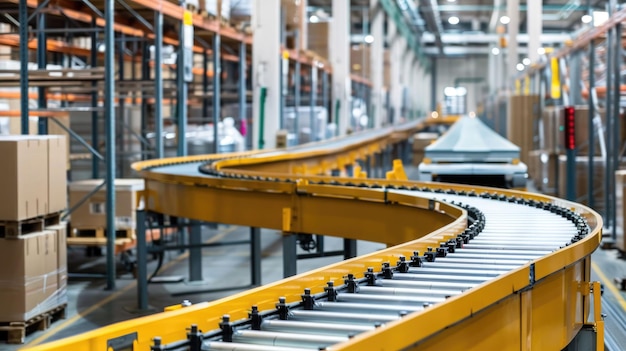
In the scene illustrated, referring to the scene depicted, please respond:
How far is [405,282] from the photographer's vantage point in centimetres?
384

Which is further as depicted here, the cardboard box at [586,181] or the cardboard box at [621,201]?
the cardboard box at [586,181]

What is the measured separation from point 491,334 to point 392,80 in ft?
116

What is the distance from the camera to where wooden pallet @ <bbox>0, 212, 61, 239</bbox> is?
7785 millimetres

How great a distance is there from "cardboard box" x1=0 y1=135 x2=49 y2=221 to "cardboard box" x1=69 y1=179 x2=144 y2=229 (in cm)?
298

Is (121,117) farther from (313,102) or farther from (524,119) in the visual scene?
(524,119)

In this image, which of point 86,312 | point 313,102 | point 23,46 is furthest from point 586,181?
point 23,46

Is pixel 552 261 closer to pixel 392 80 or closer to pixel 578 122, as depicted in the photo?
pixel 578 122

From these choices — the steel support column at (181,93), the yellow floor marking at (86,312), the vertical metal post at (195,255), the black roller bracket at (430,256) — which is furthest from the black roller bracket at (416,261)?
the steel support column at (181,93)

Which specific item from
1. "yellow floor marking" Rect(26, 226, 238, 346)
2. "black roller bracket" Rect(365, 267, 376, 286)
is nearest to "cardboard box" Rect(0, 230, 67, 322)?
"yellow floor marking" Rect(26, 226, 238, 346)

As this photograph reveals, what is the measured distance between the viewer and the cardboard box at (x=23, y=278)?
7.73 meters

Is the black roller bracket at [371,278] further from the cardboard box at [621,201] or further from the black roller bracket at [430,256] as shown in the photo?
the cardboard box at [621,201]

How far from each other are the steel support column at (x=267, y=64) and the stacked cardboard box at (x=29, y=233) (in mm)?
8154

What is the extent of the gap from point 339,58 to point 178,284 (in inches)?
610

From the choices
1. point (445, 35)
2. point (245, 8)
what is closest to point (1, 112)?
point (245, 8)
